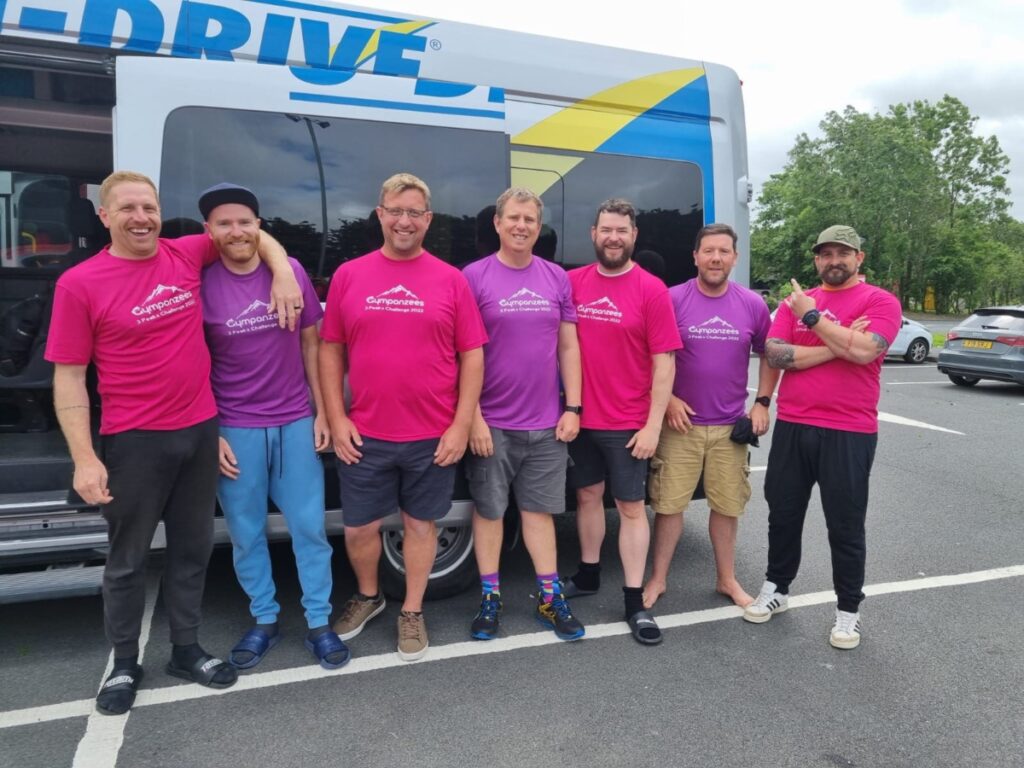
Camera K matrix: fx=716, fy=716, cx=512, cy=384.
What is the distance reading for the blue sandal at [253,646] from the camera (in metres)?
2.87

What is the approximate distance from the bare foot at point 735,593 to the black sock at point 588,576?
0.83 ft

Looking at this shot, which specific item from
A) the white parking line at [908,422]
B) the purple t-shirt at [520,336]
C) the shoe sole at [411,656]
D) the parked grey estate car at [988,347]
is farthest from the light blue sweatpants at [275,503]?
the parked grey estate car at [988,347]

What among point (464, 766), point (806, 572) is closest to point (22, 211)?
point (464, 766)

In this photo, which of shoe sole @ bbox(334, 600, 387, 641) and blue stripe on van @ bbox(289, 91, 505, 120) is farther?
shoe sole @ bbox(334, 600, 387, 641)

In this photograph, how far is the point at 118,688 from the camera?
8.45 ft

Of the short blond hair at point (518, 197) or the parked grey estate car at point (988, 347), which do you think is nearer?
the short blond hair at point (518, 197)

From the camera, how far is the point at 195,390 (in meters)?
2.59

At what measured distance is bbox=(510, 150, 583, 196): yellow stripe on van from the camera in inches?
134

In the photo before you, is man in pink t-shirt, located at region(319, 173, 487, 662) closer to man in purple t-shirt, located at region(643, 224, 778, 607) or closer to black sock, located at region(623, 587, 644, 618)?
black sock, located at region(623, 587, 644, 618)

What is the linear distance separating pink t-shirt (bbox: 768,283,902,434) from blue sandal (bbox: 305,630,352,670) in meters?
2.22

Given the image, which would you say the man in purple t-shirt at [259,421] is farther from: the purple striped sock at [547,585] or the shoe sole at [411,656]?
the purple striped sock at [547,585]

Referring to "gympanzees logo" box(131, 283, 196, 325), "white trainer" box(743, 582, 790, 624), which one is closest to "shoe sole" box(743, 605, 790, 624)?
"white trainer" box(743, 582, 790, 624)

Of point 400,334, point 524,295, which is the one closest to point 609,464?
point 524,295

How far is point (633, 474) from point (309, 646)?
5.20 feet
